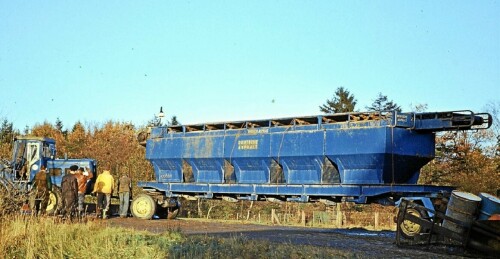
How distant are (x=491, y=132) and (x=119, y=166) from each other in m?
25.5

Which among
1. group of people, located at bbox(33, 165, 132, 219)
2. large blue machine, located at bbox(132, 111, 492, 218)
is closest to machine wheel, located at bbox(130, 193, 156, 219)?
large blue machine, located at bbox(132, 111, 492, 218)

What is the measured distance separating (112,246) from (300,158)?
929 centimetres

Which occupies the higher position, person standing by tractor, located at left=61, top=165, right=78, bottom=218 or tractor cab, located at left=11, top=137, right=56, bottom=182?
tractor cab, located at left=11, top=137, right=56, bottom=182

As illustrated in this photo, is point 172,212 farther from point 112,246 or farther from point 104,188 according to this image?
point 112,246

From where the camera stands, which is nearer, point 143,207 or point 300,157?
point 300,157

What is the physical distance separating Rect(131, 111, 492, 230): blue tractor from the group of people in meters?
0.86

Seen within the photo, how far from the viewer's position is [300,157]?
1998cm

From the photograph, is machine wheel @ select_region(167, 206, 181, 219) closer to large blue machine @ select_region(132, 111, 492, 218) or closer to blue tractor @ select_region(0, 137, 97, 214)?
large blue machine @ select_region(132, 111, 492, 218)

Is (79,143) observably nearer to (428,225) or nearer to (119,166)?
(119,166)

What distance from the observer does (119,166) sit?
39.6m

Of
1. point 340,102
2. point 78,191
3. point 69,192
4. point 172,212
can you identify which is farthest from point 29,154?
point 340,102

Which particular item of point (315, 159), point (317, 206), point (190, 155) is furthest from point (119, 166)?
point (315, 159)

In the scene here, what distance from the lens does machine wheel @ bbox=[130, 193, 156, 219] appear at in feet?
75.4

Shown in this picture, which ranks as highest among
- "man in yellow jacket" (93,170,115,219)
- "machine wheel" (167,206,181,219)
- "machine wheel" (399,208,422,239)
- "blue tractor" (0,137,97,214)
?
"blue tractor" (0,137,97,214)
